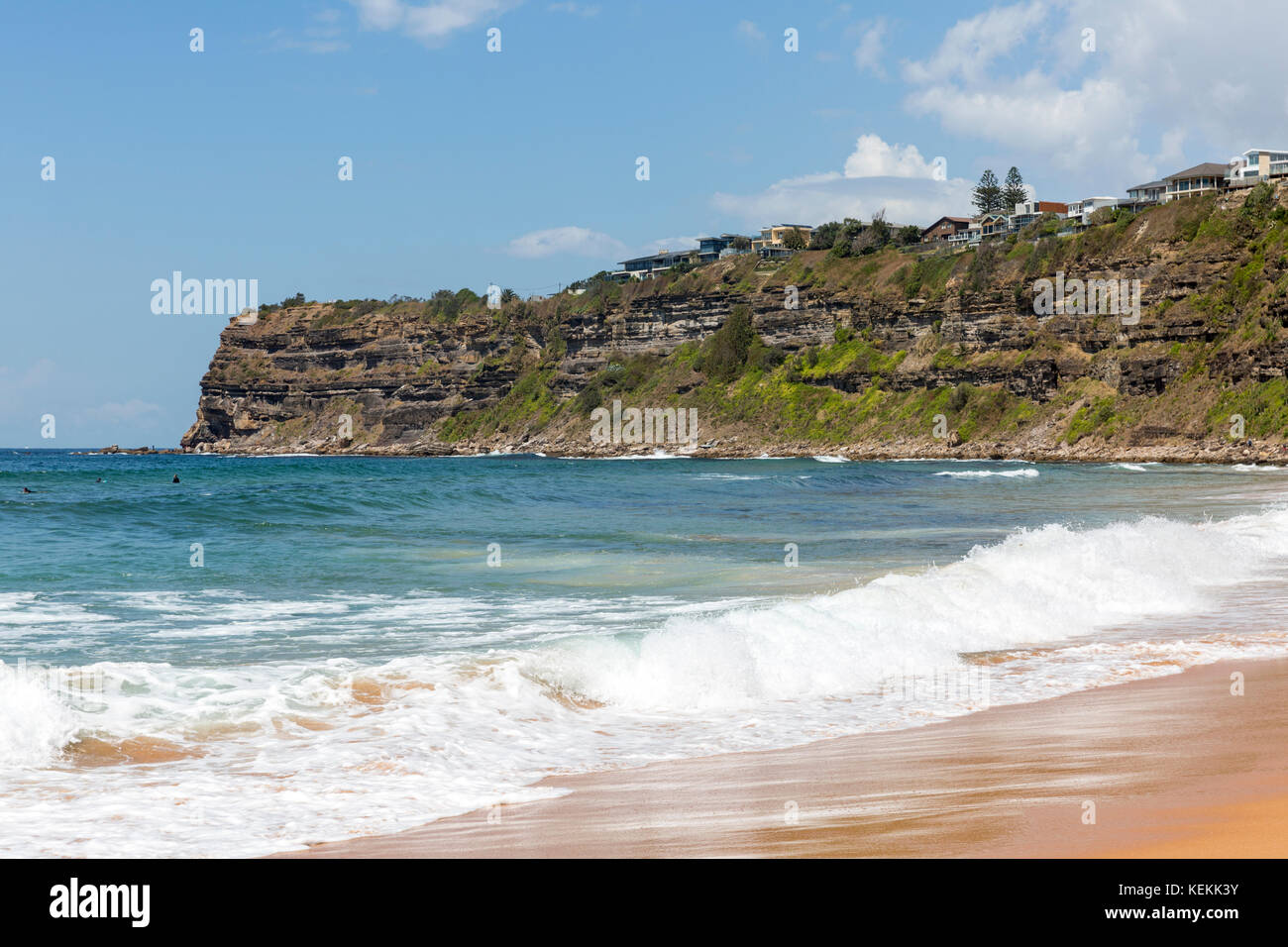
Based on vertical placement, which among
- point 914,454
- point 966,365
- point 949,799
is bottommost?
point 949,799

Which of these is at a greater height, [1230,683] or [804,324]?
[804,324]

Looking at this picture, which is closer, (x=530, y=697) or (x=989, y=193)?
(x=530, y=697)

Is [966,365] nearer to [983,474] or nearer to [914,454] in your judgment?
[914,454]

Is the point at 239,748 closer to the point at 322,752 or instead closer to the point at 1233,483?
the point at 322,752

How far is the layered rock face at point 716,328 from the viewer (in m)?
76.2

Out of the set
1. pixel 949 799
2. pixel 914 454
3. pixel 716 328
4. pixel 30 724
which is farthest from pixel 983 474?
pixel 716 328

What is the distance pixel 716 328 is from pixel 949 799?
114730 millimetres

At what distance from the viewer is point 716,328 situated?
118500 millimetres

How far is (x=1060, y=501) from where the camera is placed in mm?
33562

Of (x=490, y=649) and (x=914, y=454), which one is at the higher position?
(x=914, y=454)

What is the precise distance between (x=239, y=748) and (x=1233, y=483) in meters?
43.0

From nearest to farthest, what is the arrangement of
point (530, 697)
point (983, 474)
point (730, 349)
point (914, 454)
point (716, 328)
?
point (530, 697)
point (983, 474)
point (914, 454)
point (730, 349)
point (716, 328)

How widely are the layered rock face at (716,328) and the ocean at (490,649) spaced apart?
5927 cm

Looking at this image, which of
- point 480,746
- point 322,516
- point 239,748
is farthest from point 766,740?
point 322,516
